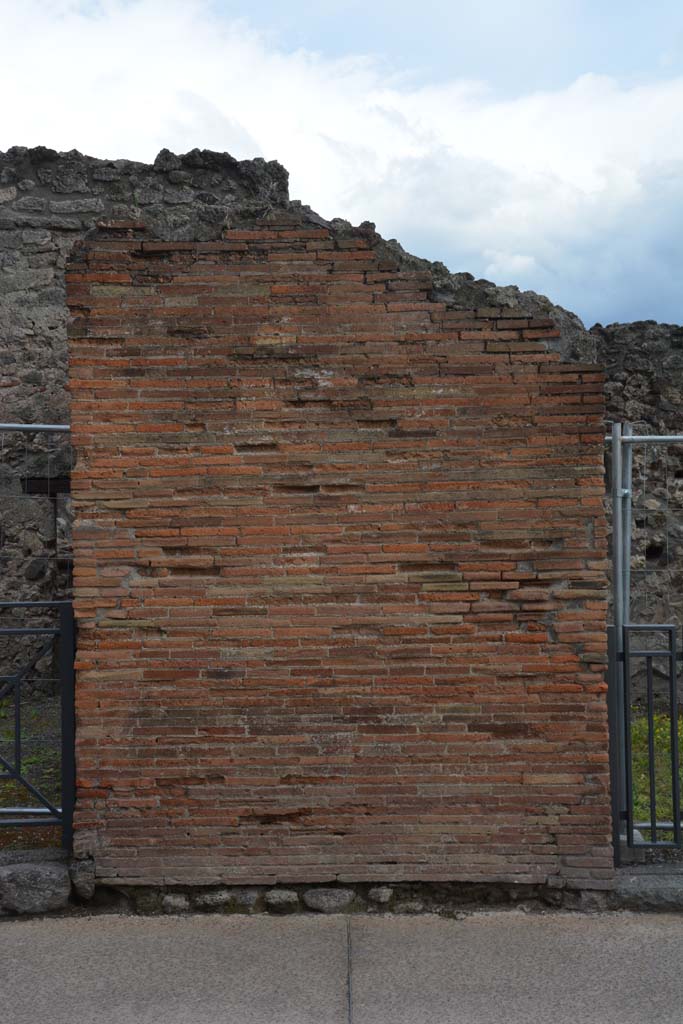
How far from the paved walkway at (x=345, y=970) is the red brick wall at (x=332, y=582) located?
272 mm

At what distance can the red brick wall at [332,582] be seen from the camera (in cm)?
471

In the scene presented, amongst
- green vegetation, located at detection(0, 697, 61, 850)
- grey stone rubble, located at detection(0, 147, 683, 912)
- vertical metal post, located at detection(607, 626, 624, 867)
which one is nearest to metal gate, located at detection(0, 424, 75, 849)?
grey stone rubble, located at detection(0, 147, 683, 912)

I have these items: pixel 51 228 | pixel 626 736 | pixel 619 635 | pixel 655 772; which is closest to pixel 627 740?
pixel 626 736

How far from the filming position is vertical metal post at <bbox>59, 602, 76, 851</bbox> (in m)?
4.83

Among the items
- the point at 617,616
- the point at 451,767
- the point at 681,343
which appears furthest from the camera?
the point at 681,343

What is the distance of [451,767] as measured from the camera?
4.71 metres

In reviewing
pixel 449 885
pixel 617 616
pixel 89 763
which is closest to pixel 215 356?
pixel 89 763

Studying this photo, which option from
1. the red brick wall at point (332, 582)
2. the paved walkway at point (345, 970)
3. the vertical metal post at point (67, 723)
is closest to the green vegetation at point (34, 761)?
the vertical metal post at point (67, 723)

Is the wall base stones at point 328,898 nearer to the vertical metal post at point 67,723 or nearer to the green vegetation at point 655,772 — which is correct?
the vertical metal post at point 67,723

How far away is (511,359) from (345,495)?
106 centimetres

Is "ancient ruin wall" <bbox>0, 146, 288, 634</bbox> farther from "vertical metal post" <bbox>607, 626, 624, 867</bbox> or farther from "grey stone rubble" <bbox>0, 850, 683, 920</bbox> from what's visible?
"vertical metal post" <bbox>607, 626, 624, 867</bbox>

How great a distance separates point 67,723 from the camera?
191 inches

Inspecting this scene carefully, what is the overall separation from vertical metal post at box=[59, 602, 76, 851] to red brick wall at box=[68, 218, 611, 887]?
0.14 metres

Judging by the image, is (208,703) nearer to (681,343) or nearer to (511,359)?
(511,359)
